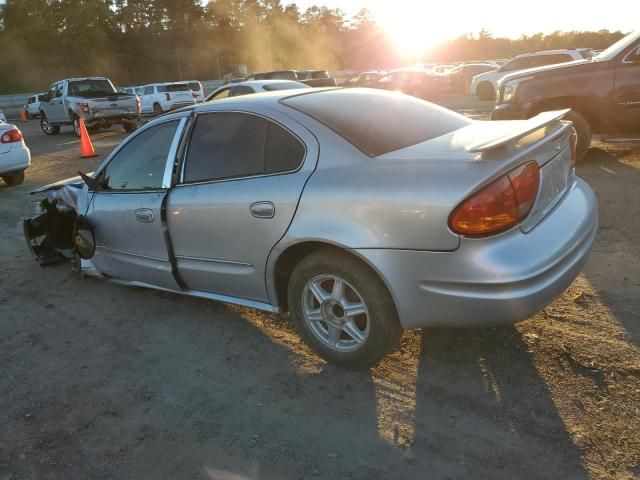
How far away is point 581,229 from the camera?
9.04 feet

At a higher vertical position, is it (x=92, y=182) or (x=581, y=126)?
(x=92, y=182)

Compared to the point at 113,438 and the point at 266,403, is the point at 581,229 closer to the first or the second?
the point at 266,403

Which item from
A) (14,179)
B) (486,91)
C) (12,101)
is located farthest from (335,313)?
(12,101)

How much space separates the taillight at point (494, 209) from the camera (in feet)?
7.60

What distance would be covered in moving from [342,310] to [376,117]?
3.98 ft

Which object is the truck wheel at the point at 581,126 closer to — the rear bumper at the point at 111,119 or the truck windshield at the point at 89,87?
the rear bumper at the point at 111,119

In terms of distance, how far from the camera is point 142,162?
3842 mm

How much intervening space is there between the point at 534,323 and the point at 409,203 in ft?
4.89

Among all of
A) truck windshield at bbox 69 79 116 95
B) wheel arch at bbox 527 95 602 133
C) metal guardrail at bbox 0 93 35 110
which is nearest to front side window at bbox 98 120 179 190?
wheel arch at bbox 527 95 602 133

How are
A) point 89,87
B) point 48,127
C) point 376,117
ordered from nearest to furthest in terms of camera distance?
point 376,117 < point 89,87 < point 48,127

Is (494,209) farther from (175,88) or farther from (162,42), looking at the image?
(162,42)

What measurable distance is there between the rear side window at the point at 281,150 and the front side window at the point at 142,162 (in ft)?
3.02

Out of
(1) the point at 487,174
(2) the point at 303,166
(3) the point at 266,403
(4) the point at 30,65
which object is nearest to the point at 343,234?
(2) the point at 303,166

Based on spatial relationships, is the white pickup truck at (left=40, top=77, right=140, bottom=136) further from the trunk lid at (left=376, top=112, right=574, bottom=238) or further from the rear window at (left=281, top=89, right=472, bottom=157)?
the trunk lid at (left=376, top=112, right=574, bottom=238)
